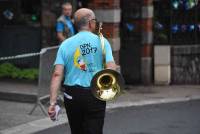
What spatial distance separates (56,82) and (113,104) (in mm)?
6187

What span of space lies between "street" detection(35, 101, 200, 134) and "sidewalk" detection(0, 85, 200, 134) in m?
0.31

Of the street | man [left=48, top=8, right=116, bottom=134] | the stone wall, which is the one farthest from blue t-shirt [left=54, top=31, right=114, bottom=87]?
the stone wall

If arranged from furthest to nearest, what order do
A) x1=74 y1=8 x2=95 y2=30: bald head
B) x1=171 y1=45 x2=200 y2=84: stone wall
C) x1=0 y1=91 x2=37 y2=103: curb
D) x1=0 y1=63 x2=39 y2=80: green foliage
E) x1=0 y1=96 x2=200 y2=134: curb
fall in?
x1=171 y1=45 x2=200 y2=84: stone wall
x1=0 y1=63 x2=39 y2=80: green foliage
x1=0 y1=91 x2=37 y2=103: curb
x1=0 y1=96 x2=200 y2=134: curb
x1=74 y1=8 x2=95 y2=30: bald head

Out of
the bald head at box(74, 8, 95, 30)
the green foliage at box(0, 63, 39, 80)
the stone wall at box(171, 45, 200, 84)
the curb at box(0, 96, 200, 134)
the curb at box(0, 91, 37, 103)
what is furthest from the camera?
the stone wall at box(171, 45, 200, 84)

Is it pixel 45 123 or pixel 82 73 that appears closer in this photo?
pixel 82 73

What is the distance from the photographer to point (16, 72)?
49.2ft

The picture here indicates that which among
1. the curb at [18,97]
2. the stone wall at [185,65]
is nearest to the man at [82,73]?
the curb at [18,97]

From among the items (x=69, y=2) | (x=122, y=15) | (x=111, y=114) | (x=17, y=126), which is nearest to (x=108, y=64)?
(x=17, y=126)

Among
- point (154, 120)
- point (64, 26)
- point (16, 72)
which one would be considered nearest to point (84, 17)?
point (154, 120)

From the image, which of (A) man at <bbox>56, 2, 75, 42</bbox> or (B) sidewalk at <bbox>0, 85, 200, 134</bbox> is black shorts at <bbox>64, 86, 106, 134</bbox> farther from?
(A) man at <bbox>56, 2, 75, 42</bbox>

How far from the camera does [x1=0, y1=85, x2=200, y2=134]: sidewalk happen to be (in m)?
11.1

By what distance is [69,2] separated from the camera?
586 inches

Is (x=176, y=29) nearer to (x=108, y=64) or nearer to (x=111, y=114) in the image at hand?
(x=111, y=114)

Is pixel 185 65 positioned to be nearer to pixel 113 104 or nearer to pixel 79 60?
pixel 113 104
